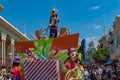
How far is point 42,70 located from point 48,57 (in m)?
0.99

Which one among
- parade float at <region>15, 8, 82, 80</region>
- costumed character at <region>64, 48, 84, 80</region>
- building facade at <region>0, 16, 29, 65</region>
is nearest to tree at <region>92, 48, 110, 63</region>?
building facade at <region>0, 16, 29, 65</region>

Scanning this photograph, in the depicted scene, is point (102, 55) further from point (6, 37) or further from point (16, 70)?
point (16, 70)

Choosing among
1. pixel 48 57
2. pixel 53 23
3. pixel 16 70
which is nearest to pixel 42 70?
pixel 16 70

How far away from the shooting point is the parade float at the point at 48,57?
8391mm

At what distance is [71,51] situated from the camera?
344 inches

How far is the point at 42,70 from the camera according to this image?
27.9ft

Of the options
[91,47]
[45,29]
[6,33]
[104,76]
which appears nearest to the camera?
[45,29]

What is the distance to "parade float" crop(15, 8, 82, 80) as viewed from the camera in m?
8.39

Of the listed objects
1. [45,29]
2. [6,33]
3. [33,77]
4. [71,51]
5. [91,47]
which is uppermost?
[91,47]

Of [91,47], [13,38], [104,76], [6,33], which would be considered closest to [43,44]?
[104,76]

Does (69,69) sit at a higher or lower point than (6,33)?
lower

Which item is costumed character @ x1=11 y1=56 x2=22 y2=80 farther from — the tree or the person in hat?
the tree

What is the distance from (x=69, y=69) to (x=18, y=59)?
1.27 meters

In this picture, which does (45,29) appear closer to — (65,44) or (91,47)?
(65,44)
